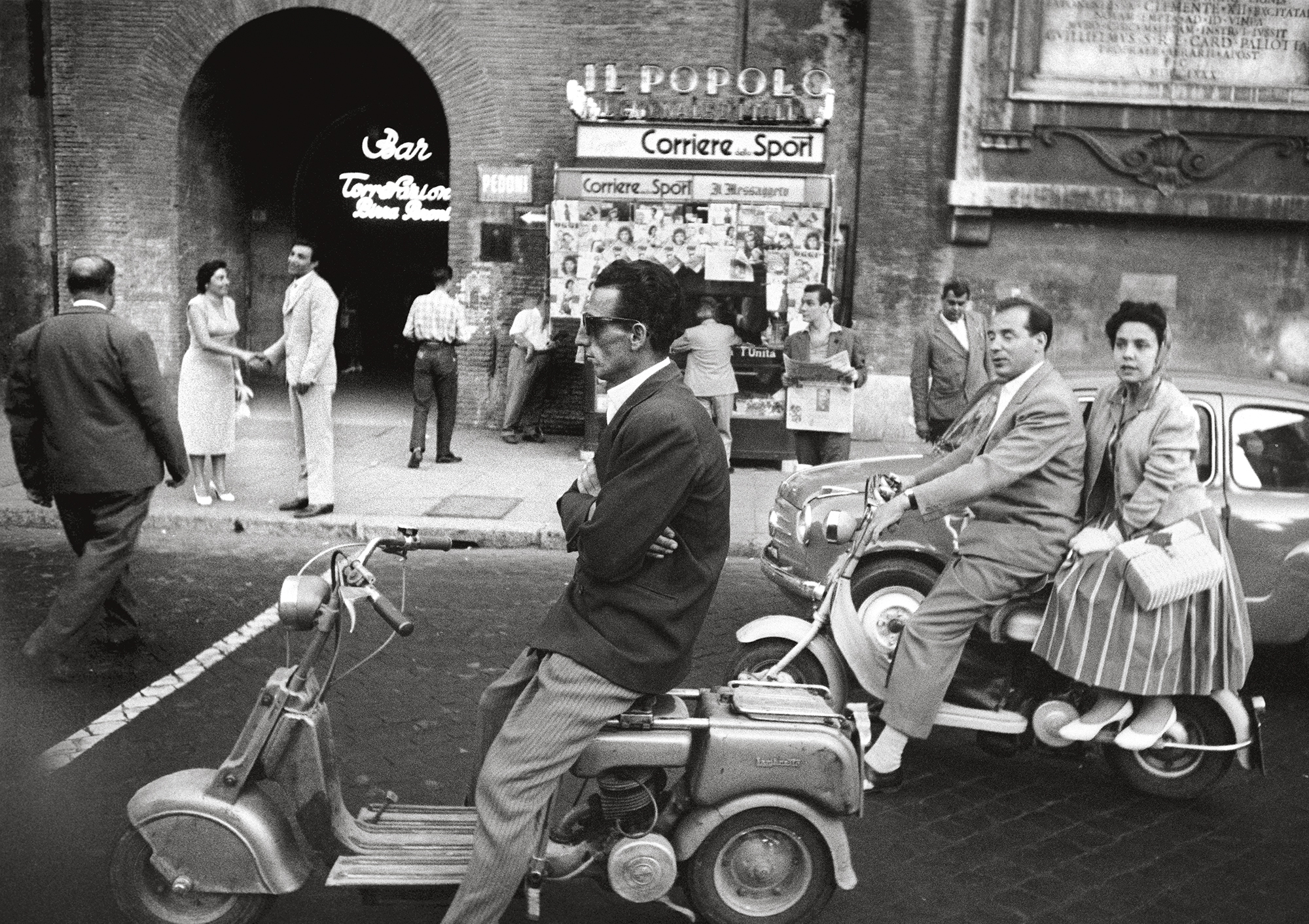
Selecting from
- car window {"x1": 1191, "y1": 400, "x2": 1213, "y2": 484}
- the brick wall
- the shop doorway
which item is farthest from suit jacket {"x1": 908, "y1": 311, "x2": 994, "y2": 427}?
the brick wall

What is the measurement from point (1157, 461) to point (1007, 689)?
3.67ft

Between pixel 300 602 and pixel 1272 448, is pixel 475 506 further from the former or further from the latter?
pixel 300 602

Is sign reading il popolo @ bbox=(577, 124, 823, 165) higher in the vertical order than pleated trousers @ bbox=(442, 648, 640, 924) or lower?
higher

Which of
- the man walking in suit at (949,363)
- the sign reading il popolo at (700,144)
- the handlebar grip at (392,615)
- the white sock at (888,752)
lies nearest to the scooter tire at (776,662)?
the white sock at (888,752)

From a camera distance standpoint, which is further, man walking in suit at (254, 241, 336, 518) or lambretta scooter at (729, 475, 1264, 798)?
man walking in suit at (254, 241, 336, 518)

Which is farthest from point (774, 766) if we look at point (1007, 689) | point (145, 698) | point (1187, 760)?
point (145, 698)

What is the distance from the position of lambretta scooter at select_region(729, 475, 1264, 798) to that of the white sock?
16cm

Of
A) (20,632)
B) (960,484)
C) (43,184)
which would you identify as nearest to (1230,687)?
(960,484)

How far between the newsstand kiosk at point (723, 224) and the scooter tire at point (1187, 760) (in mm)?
8083

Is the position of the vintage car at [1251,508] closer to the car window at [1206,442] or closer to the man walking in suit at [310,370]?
the car window at [1206,442]

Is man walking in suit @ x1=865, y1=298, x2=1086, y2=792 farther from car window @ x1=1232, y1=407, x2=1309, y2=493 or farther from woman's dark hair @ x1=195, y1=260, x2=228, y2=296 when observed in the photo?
woman's dark hair @ x1=195, y1=260, x2=228, y2=296

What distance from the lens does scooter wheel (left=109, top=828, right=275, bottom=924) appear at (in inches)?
147

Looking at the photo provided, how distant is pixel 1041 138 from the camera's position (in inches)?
591

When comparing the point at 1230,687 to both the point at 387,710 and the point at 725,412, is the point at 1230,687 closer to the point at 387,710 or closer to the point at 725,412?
the point at 387,710
